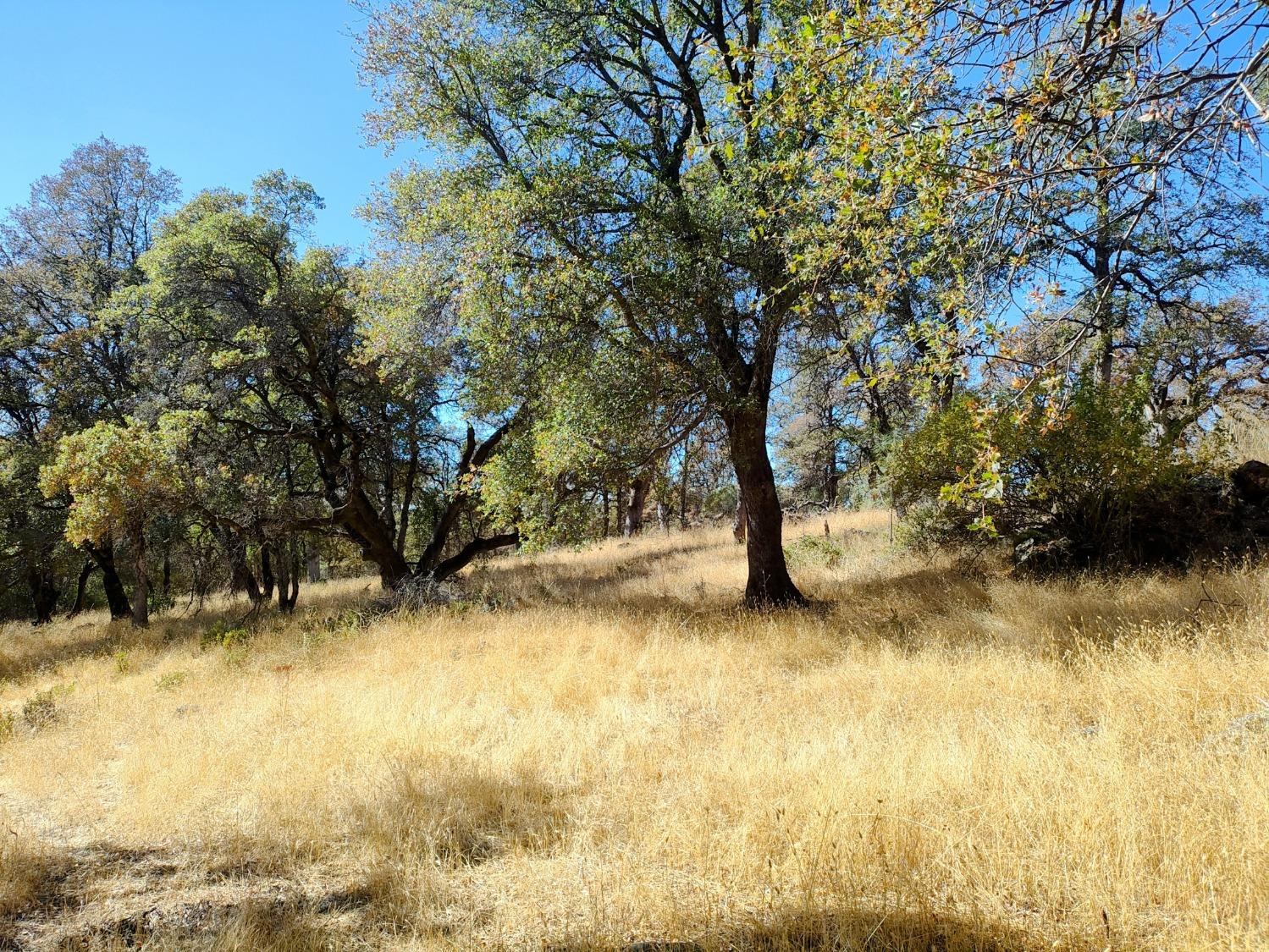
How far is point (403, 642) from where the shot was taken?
29.7ft

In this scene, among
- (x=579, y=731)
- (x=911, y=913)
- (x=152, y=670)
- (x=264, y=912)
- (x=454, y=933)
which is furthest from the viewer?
(x=152, y=670)

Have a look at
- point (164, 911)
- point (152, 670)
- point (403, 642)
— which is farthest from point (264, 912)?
point (152, 670)

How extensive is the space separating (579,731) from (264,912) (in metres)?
2.59

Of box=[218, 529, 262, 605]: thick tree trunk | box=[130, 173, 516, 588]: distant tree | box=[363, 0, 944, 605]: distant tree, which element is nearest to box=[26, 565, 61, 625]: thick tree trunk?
box=[218, 529, 262, 605]: thick tree trunk

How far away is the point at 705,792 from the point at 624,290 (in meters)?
6.75

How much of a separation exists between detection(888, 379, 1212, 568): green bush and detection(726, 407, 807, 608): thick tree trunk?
2.45 meters

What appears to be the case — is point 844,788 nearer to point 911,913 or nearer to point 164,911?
point 911,913

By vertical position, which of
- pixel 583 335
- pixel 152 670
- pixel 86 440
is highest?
pixel 583 335

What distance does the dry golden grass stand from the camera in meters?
2.69

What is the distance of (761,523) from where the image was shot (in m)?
10.3

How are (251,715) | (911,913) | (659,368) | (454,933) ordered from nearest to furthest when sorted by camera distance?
(911,913), (454,933), (251,715), (659,368)

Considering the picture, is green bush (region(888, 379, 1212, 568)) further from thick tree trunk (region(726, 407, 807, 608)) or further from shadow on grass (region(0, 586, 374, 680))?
shadow on grass (region(0, 586, 374, 680))

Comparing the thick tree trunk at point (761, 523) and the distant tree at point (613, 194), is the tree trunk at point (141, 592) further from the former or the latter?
the thick tree trunk at point (761, 523)

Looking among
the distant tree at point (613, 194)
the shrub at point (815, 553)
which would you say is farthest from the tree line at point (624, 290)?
the shrub at point (815, 553)
